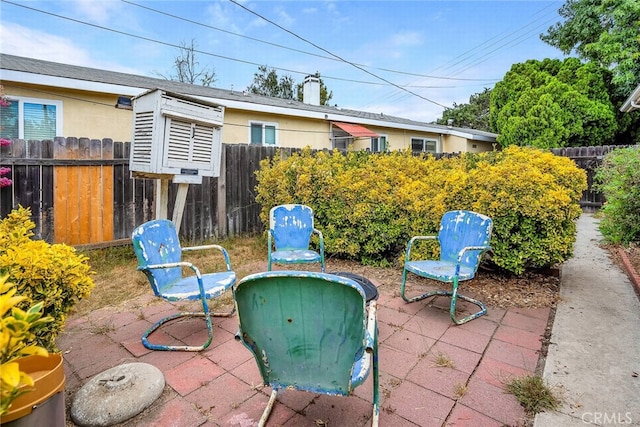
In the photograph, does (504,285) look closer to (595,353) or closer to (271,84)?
(595,353)

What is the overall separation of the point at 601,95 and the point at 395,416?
16.0 m

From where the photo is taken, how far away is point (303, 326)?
1474 mm

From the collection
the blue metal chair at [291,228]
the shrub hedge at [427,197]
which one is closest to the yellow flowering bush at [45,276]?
the blue metal chair at [291,228]

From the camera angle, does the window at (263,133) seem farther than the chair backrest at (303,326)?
Yes

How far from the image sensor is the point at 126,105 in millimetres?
4086

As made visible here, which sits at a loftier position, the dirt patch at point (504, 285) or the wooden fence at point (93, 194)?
the wooden fence at point (93, 194)

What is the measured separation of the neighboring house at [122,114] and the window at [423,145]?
69mm

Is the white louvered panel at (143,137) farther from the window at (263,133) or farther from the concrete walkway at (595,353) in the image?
the window at (263,133)

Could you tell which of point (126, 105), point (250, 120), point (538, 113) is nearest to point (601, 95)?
point (538, 113)

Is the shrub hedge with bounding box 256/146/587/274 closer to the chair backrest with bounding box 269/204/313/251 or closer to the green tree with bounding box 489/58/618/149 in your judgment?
the chair backrest with bounding box 269/204/313/251

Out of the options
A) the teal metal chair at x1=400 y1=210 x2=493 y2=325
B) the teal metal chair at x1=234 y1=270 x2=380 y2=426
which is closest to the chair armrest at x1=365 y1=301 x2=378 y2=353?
the teal metal chair at x1=234 y1=270 x2=380 y2=426

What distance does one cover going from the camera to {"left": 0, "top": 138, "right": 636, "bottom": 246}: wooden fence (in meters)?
4.36

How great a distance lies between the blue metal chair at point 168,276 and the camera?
257cm

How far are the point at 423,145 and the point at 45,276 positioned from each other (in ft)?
48.6
